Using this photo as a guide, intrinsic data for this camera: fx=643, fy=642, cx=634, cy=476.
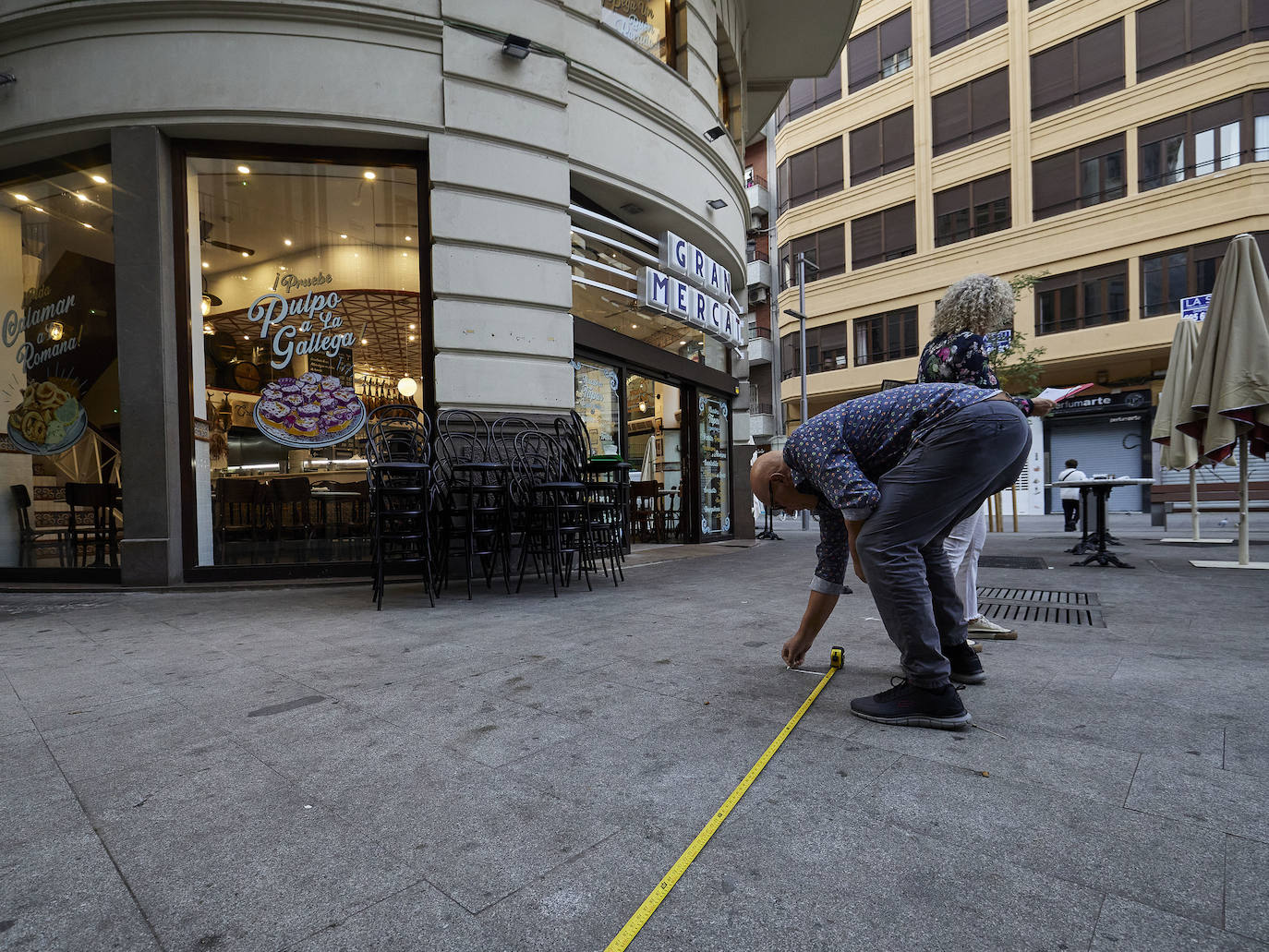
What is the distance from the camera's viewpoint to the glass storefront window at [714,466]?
10273 mm

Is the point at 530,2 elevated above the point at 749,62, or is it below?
below

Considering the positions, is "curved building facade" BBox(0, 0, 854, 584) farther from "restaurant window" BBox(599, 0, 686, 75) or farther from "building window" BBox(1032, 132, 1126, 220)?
"building window" BBox(1032, 132, 1126, 220)

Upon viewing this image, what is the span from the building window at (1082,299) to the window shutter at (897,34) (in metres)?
10.7

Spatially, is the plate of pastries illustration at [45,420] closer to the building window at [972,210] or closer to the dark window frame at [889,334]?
the dark window frame at [889,334]

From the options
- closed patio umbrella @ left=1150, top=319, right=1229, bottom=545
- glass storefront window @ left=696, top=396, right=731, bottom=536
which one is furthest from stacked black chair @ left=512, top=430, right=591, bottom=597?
closed patio umbrella @ left=1150, top=319, right=1229, bottom=545

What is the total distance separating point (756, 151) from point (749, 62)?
19.7 m

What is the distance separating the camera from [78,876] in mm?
1414

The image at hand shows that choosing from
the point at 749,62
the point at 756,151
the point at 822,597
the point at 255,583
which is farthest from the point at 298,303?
the point at 756,151

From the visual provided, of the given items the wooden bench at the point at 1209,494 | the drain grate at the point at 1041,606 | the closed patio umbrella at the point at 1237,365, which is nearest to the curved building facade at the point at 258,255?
the drain grate at the point at 1041,606

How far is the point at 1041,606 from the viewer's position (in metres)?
4.40

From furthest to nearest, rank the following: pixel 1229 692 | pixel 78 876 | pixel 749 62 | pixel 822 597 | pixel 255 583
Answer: pixel 749 62, pixel 255 583, pixel 822 597, pixel 1229 692, pixel 78 876

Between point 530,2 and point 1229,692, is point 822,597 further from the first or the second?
point 530,2

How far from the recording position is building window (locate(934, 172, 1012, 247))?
69.5ft

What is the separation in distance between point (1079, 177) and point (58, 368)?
2480cm
